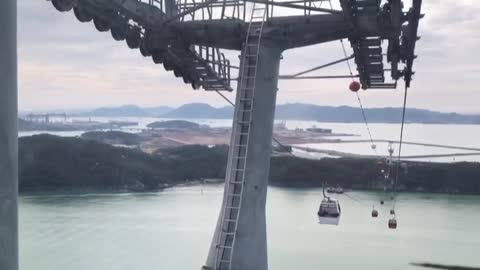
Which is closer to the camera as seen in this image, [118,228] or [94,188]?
[118,228]

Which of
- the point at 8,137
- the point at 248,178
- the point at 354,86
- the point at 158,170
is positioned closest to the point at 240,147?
the point at 248,178

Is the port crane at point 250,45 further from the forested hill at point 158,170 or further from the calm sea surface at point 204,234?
the forested hill at point 158,170

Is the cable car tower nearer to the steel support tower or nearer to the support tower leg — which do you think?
the support tower leg

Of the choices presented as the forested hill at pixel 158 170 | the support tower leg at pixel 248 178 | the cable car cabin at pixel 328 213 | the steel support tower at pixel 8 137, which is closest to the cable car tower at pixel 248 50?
the support tower leg at pixel 248 178

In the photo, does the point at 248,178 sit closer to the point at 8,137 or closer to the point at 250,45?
the point at 250,45

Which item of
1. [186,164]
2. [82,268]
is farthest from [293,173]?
[82,268]

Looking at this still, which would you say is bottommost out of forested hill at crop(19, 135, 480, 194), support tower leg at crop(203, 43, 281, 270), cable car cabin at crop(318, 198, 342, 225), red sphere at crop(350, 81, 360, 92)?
forested hill at crop(19, 135, 480, 194)

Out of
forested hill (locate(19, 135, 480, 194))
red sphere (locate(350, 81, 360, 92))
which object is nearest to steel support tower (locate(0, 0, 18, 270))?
red sphere (locate(350, 81, 360, 92))

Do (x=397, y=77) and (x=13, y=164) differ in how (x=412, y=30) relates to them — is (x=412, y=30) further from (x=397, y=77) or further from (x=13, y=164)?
(x=13, y=164)
